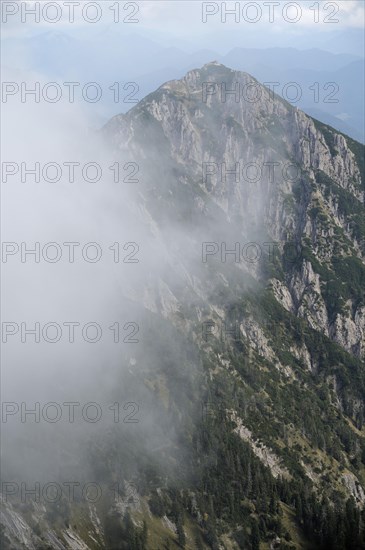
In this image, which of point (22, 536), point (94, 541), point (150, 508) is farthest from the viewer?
point (150, 508)

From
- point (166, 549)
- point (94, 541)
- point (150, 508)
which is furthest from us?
point (150, 508)

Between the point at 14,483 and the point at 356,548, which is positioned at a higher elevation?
the point at 14,483

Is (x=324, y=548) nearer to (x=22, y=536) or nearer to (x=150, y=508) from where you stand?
(x=150, y=508)

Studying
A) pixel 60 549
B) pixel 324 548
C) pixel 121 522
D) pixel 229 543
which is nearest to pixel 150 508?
pixel 121 522

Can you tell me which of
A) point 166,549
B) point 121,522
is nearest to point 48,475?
point 121,522

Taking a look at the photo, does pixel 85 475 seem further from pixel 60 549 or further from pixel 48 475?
pixel 60 549

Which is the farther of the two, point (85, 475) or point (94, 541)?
point (85, 475)

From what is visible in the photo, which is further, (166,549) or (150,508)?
(150,508)

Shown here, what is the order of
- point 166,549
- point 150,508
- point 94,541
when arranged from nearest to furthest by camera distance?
point 94,541
point 166,549
point 150,508

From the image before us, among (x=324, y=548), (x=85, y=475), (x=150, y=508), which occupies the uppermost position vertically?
(x=85, y=475)
